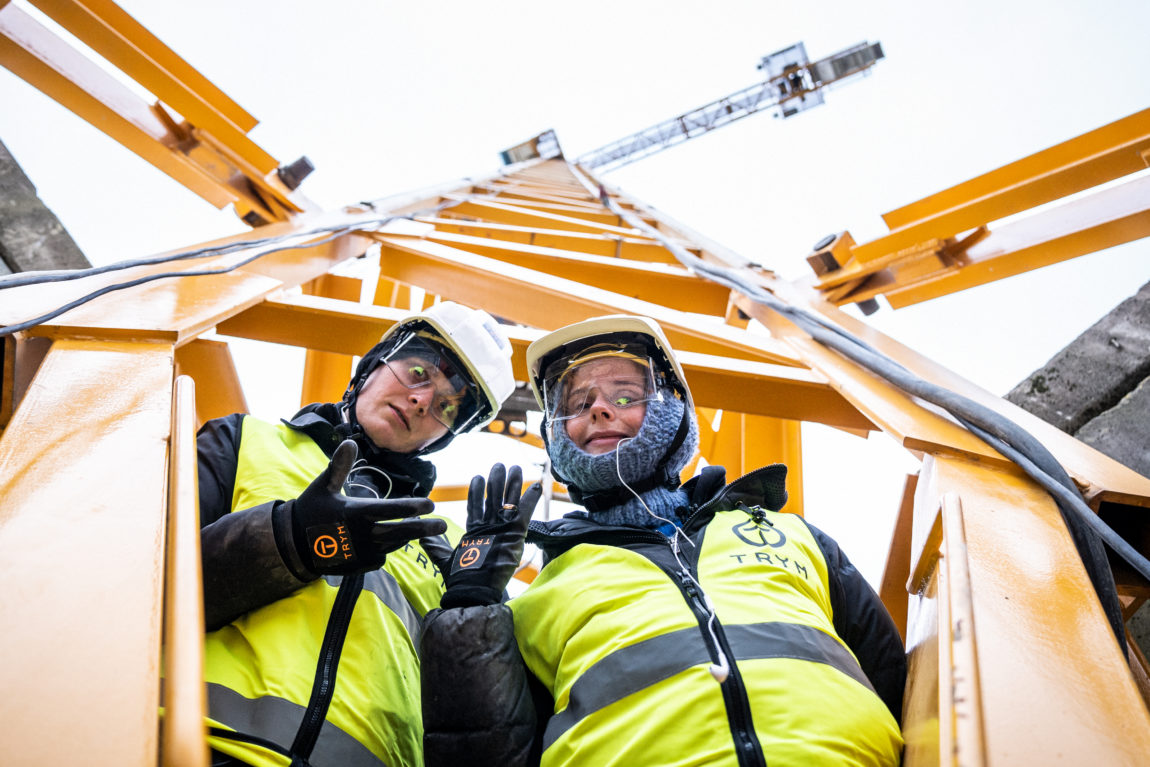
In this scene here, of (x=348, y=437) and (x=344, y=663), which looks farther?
(x=348, y=437)

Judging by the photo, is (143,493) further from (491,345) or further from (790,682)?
(491,345)

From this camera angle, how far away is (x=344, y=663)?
1653mm

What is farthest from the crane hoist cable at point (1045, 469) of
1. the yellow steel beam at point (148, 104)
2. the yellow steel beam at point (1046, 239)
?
the yellow steel beam at point (148, 104)

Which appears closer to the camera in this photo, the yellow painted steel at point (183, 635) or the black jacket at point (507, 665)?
the yellow painted steel at point (183, 635)

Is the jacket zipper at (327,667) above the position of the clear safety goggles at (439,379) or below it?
below

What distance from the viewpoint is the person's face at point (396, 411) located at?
235cm

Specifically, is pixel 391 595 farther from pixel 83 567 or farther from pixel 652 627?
pixel 83 567

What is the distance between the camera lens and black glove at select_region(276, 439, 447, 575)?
1593 mm

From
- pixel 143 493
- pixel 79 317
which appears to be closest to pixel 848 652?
pixel 143 493

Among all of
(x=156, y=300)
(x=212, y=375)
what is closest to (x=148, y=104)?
(x=212, y=375)

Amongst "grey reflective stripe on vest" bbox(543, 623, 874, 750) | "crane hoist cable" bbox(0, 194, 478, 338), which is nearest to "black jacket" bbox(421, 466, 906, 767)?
"grey reflective stripe on vest" bbox(543, 623, 874, 750)

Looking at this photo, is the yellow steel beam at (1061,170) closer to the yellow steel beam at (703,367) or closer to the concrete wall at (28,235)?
the yellow steel beam at (703,367)

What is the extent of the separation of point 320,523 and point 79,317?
0.80 meters

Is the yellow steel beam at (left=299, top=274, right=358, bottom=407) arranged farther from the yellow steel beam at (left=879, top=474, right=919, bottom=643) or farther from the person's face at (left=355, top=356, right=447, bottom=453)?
the yellow steel beam at (left=879, top=474, right=919, bottom=643)
